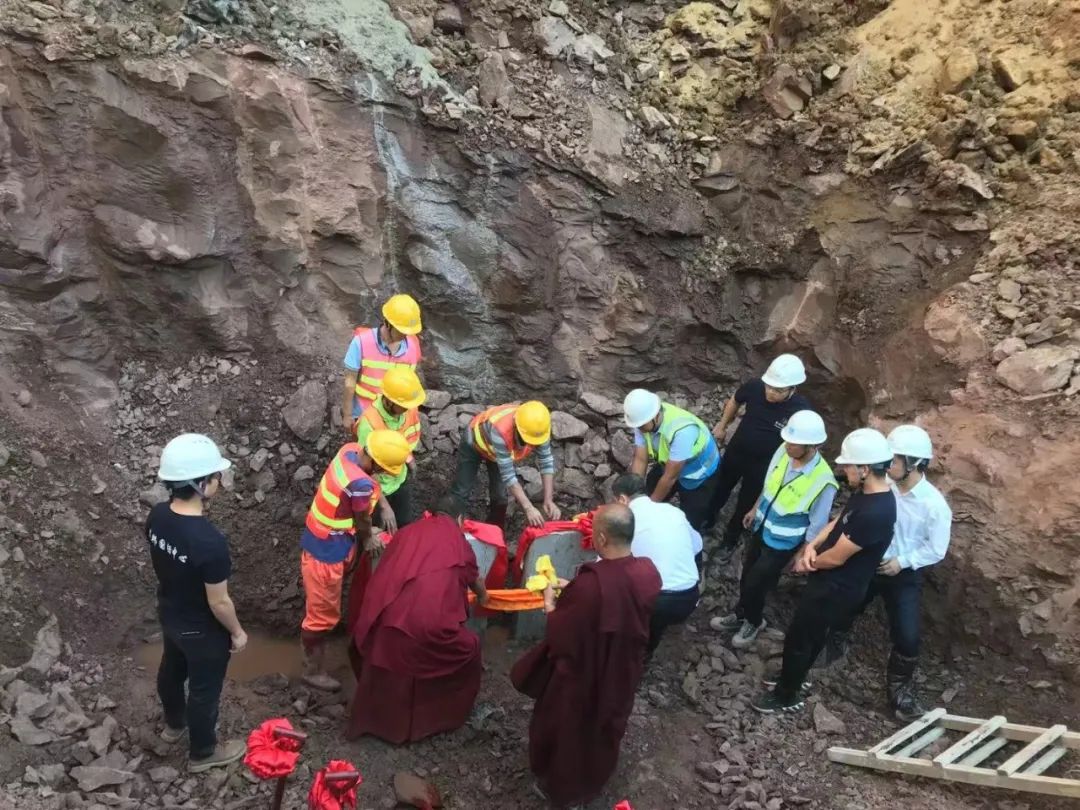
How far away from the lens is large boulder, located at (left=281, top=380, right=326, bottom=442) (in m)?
6.04

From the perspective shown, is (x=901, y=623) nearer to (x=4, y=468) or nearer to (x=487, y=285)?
(x=487, y=285)

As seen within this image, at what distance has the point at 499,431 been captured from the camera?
5020 mm

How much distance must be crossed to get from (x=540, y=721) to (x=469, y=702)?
0.61m

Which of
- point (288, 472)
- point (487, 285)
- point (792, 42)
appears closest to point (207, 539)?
point (288, 472)

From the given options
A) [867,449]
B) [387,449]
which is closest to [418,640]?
[387,449]

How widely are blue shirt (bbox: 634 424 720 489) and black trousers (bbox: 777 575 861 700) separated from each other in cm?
114

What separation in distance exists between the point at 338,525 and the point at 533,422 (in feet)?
4.43

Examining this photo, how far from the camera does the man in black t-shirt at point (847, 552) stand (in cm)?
398

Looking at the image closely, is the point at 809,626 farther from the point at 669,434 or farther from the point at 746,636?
the point at 669,434

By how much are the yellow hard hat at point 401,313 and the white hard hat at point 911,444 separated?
9.78 ft

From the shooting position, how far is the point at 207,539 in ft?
11.0

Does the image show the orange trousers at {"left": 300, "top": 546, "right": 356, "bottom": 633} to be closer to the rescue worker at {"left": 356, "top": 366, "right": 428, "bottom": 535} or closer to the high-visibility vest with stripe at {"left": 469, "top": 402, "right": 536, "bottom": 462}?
the rescue worker at {"left": 356, "top": 366, "right": 428, "bottom": 535}

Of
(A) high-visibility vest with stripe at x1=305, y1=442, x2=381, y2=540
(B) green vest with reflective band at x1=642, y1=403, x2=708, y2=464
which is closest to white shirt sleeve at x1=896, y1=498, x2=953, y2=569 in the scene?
(B) green vest with reflective band at x1=642, y1=403, x2=708, y2=464

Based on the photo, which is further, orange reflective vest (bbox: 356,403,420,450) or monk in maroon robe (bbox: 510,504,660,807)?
orange reflective vest (bbox: 356,403,420,450)
